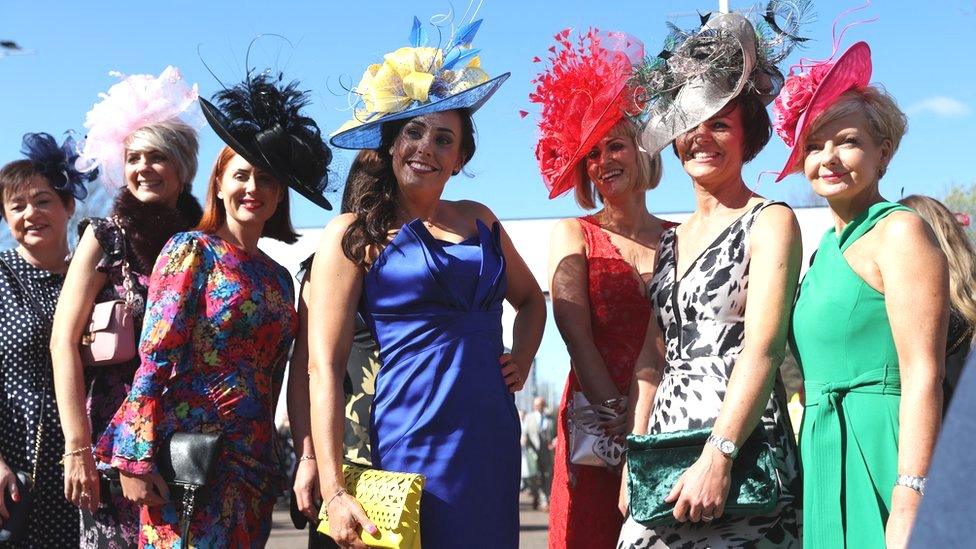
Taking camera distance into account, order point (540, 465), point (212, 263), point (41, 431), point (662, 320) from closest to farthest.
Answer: point (662, 320) < point (212, 263) < point (41, 431) < point (540, 465)

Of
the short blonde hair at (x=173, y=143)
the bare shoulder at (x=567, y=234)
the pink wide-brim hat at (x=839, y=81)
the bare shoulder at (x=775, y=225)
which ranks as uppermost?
the short blonde hair at (x=173, y=143)

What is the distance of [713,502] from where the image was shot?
113 inches

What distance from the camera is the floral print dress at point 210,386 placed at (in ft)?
11.7

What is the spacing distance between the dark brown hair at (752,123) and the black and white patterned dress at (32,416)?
2.88 meters

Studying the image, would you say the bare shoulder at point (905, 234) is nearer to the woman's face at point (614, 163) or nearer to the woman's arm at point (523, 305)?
the woman's arm at point (523, 305)

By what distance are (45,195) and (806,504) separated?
364 centimetres

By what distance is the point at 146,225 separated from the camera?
420cm

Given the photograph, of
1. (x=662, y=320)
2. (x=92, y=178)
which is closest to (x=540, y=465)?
(x=92, y=178)

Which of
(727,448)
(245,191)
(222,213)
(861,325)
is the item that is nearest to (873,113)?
(861,325)

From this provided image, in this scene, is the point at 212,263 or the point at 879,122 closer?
the point at 879,122

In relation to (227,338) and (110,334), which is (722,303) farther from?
(110,334)

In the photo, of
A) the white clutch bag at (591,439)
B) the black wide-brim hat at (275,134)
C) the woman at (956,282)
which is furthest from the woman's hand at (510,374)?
the woman at (956,282)

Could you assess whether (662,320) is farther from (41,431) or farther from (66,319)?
(41,431)

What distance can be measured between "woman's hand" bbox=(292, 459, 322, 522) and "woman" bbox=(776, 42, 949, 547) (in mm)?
1582
